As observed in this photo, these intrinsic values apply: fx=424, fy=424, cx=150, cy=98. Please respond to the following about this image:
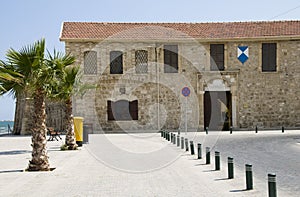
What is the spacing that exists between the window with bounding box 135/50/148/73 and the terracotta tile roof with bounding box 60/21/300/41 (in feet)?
3.74

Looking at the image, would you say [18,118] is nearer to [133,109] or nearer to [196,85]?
[133,109]

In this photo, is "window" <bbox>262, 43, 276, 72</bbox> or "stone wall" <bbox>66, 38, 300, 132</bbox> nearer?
"stone wall" <bbox>66, 38, 300, 132</bbox>

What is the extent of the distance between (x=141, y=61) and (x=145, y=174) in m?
19.9

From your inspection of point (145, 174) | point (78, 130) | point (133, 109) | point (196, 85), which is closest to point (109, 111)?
point (133, 109)

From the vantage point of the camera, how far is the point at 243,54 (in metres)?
30.4

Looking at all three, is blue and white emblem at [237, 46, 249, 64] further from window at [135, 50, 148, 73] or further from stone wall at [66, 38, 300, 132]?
window at [135, 50, 148, 73]

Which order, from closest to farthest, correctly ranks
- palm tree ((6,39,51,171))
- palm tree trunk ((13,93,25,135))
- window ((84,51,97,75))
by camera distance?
palm tree ((6,39,51,171)), window ((84,51,97,75)), palm tree trunk ((13,93,25,135))

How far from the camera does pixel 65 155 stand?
629 inches

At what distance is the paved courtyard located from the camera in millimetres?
8773

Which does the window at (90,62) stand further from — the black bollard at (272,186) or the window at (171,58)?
the black bollard at (272,186)

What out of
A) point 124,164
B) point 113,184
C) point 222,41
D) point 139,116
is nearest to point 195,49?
point 222,41

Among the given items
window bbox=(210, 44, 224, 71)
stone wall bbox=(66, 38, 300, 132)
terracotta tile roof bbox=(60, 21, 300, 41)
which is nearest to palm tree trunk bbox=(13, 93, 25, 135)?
stone wall bbox=(66, 38, 300, 132)

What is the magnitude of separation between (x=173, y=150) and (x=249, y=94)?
15.3 meters

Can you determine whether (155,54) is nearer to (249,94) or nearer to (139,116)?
(139,116)
